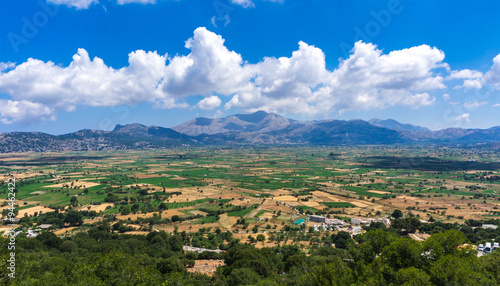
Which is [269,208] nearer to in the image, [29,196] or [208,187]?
[208,187]

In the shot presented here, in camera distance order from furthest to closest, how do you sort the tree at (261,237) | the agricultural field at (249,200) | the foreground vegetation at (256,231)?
the agricultural field at (249,200) < the tree at (261,237) < the foreground vegetation at (256,231)

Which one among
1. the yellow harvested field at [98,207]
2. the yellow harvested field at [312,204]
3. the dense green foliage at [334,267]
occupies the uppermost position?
the dense green foliage at [334,267]

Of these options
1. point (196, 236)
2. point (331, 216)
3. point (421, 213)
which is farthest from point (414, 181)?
point (196, 236)

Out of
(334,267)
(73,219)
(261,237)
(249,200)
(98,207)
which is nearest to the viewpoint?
(334,267)

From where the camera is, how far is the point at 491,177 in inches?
4948

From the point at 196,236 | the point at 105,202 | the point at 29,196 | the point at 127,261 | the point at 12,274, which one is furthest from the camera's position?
the point at 29,196

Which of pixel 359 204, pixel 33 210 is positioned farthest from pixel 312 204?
pixel 33 210

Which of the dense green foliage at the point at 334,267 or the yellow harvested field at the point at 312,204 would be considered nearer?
the dense green foliage at the point at 334,267

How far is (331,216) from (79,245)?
186ft

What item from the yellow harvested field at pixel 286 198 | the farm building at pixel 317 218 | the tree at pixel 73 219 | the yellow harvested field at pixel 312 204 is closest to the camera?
the tree at pixel 73 219

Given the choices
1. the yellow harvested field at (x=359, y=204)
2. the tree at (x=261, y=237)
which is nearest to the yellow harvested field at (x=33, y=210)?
the tree at (x=261, y=237)

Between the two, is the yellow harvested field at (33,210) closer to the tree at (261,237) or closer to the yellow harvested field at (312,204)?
the tree at (261,237)

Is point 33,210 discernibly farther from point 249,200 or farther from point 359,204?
point 359,204

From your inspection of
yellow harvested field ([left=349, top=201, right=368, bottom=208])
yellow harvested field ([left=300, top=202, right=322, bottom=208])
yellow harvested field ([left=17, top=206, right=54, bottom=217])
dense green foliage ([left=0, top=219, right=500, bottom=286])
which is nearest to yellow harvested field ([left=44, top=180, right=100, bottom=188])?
yellow harvested field ([left=17, top=206, right=54, bottom=217])
